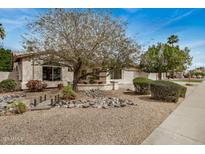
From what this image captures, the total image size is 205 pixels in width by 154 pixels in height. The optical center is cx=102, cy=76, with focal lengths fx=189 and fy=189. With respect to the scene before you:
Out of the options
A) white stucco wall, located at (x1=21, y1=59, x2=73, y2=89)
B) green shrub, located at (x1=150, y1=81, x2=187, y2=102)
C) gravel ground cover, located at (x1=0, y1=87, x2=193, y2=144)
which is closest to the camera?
gravel ground cover, located at (x1=0, y1=87, x2=193, y2=144)

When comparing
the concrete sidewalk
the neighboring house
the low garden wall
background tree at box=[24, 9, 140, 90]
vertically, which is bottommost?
the concrete sidewalk

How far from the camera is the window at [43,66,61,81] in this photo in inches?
655

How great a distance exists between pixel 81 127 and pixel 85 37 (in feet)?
21.9

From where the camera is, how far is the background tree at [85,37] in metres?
11.1

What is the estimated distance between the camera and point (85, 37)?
11.0 meters

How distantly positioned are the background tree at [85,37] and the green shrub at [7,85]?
5.31 meters

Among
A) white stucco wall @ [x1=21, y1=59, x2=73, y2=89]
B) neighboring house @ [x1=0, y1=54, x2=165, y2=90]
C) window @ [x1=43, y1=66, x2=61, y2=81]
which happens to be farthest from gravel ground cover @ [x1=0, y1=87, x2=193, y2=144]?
window @ [x1=43, y1=66, x2=61, y2=81]

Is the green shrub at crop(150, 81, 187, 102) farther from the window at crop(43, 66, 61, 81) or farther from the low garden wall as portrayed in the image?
the window at crop(43, 66, 61, 81)

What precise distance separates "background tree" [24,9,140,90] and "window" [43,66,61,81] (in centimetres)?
511

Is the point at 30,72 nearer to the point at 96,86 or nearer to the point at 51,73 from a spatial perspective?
the point at 51,73

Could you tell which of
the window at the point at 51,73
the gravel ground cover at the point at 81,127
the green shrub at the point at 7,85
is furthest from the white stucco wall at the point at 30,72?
the gravel ground cover at the point at 81,127

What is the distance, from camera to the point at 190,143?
456 centimetres

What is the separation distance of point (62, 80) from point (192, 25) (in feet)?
38.5
